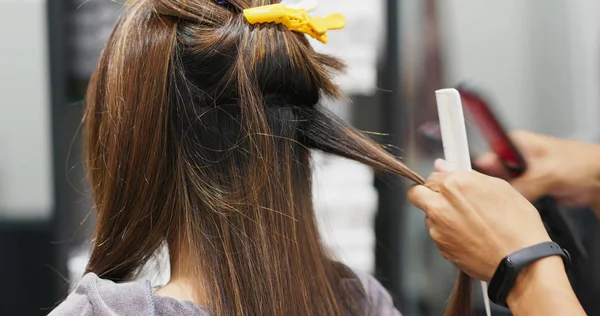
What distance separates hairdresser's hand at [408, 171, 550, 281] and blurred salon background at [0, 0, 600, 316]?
56 cm

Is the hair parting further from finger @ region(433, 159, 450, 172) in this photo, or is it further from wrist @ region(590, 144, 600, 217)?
wrist @ region(590, 144, 600, 217)

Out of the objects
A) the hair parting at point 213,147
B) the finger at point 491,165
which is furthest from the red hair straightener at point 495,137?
the hair parting at point 213,147

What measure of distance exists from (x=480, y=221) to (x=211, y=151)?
1.16 feet

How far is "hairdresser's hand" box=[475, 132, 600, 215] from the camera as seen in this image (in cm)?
102

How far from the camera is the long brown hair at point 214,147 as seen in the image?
0.72 m

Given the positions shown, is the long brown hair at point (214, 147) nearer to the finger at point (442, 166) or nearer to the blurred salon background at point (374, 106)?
the finger at point (442, 166)

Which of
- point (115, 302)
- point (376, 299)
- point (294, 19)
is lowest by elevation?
point (376, 299)

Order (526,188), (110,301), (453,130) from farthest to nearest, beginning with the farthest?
(526,188), (453,130), (110,301)

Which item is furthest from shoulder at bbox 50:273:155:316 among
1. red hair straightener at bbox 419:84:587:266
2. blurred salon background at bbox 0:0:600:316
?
blurred salon background at bbox 0:0:600:316

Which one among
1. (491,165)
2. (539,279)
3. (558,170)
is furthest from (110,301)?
(558,170)

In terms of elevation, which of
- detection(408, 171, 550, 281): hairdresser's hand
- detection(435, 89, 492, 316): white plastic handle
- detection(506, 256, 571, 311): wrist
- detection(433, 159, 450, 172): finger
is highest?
detection(435, 89, 492, 316): white plastic handle

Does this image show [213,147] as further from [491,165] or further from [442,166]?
[491,165]

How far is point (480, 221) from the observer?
70 centimetres

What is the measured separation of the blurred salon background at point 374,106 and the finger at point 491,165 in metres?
0.39
